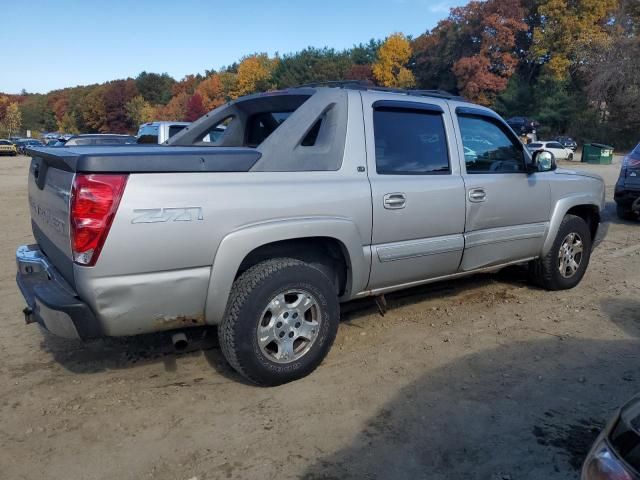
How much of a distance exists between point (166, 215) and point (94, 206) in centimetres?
36

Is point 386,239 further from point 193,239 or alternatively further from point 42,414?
point 42,414

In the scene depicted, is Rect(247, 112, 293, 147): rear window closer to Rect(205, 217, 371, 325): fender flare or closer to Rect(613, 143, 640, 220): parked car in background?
Rect(205, 217, 371, 325): fender flare

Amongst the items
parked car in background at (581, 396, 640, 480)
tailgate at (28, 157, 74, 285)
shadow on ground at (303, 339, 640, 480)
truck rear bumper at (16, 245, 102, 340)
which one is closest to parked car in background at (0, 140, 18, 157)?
tailgate at (28, 157, 74, 285)

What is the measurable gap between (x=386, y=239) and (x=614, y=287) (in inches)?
129

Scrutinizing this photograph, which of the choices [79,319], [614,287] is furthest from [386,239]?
[614,287]

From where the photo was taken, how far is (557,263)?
5277mm

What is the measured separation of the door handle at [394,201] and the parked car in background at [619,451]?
87.7 inches

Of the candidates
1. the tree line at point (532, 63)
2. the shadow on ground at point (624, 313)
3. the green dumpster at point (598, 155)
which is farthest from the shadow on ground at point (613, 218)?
the tree line at point (532, 63)

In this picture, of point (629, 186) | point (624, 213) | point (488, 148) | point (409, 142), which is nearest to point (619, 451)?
point (409, 142)

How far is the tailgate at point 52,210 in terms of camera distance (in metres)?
2.92

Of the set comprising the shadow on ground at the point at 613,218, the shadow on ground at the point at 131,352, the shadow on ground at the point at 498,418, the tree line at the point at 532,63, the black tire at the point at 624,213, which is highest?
the tree line at the point at 532,63

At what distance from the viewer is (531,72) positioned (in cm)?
5703

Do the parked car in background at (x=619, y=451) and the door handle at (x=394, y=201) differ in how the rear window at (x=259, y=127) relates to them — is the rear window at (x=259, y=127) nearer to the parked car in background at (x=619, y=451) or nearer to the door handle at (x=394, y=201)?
the door handle at (x=394, y=201)

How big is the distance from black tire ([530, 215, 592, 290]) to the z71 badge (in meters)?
3.68
